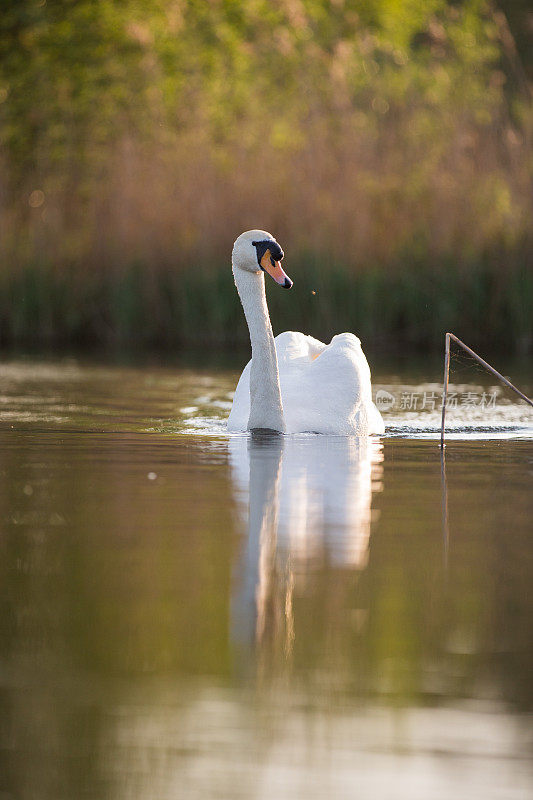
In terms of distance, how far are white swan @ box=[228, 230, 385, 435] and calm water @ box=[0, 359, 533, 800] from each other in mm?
469

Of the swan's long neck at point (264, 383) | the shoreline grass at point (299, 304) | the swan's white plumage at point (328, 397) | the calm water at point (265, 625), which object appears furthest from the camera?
the shoreline grass at point (299, 304)

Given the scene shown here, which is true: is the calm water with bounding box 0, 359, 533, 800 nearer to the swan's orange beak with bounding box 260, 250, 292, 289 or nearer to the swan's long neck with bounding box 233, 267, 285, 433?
the swan's long neck with bounding box 233, 267, 285, 433

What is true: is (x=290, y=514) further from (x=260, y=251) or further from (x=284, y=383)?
(x=260, y=251)

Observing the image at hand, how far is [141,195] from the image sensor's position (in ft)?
61.8

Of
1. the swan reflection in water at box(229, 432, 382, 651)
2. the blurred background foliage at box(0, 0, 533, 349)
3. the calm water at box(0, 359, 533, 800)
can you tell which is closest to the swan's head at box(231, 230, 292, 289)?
the swan reflection in water at box(229, 432, 382, 651)

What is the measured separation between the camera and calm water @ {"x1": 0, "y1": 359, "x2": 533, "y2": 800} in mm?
3379

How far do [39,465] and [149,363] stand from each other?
7.44 metres

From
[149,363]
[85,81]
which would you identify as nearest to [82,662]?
[149,363]

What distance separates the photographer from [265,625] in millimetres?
4488

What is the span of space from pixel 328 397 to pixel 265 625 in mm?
4763

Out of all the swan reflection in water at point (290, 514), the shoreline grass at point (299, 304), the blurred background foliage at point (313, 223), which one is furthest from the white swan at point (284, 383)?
the blurred background foliage at point (313, 223)

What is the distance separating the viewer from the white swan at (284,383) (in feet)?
29.4

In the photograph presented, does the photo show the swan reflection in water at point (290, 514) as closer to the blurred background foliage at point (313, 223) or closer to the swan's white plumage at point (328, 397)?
the swan's white plumage at point (328, 397)

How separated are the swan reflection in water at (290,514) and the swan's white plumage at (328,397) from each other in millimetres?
96
